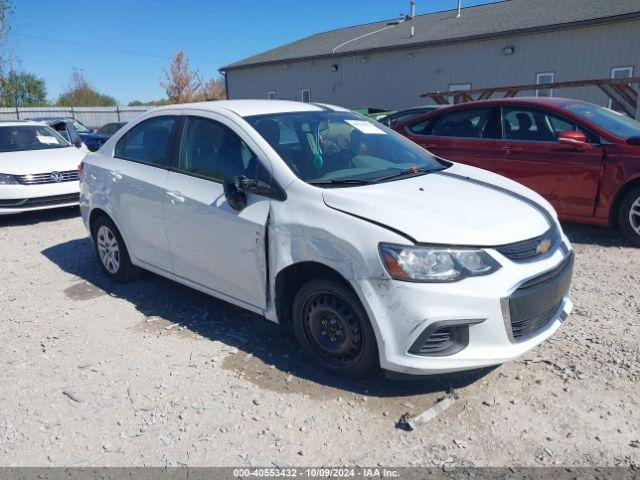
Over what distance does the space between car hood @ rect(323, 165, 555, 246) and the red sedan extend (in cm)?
262

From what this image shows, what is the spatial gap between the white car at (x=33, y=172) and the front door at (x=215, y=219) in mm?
4666

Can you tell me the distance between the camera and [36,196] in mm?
7758

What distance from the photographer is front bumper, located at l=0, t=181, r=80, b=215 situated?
762 cm

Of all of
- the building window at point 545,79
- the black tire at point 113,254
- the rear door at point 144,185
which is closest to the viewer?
the rear door at point 144,185

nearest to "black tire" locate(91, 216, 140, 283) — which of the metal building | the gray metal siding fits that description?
the metal building

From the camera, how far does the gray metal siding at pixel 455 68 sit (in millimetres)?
15609

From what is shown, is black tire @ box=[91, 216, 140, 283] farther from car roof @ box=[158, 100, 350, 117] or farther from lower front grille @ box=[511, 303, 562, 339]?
lower front grille @ box=[511, 303, 562, 339]

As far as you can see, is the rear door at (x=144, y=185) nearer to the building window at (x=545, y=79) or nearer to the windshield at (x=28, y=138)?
the windshield at (x=28, y=138)

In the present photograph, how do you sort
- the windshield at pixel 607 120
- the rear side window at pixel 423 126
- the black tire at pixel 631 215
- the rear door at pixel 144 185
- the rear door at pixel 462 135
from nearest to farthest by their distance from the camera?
1. the rear door at pixel 144 185
2. the black tire at pixel 631 215
3. the windshield at pixel 607 120
4. the rear door at pixel 462 135
5. the rear side window at pixel 423 126

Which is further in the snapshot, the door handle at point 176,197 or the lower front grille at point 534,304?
the door handle at point 176,197

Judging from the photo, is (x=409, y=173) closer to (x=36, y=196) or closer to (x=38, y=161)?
(x=36, y=196)

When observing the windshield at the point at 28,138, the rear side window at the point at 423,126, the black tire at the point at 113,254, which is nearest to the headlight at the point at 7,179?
the windshield at the point at 28,138

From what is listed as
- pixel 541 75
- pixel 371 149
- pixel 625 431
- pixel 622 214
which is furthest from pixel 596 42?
pixel 625 431

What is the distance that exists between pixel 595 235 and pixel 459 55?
1453 centimetres
